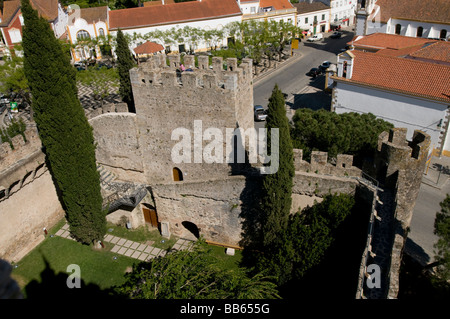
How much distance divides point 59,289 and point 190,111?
33.8 ft

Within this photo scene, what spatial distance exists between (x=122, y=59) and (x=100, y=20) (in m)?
27.5

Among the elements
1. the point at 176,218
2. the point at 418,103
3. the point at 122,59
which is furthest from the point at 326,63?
the point at 176,218

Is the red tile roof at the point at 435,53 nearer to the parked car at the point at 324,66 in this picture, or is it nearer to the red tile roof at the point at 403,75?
the red tile roof at the point at 403,75

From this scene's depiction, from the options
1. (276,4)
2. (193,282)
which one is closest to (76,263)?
(193,282)

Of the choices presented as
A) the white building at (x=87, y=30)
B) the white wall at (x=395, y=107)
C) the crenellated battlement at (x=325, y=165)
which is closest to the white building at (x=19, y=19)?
the white building at (x=87, y=30)

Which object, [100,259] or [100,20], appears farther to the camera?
[100,20]

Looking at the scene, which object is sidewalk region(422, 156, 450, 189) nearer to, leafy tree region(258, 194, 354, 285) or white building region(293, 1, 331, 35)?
leafy tree region(258, 194, 354, 285)

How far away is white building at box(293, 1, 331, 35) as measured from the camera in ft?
197

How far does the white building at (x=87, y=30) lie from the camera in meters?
48.4

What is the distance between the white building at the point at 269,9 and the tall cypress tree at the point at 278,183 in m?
43.2
